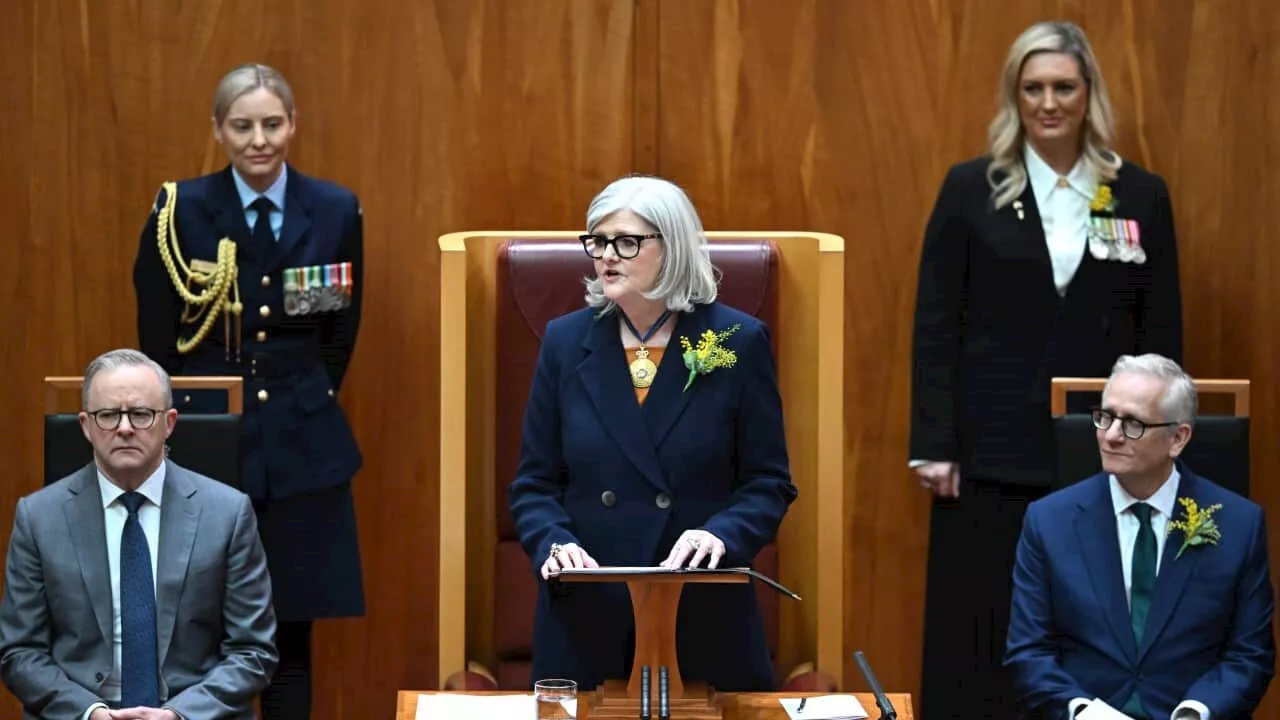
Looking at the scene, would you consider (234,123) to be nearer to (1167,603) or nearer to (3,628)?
(3,628)

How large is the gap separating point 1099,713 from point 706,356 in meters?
0.97

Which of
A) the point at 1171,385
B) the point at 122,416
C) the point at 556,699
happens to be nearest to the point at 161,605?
the point at 122,416

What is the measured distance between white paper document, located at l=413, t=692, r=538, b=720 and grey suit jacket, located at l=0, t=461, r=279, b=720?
57cm

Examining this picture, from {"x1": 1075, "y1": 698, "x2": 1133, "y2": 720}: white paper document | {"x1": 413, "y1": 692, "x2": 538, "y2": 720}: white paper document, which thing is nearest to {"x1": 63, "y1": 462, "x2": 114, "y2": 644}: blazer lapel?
{"x1": 413, "y1": 692, "x2": 538, "y2": 720}: white paper document

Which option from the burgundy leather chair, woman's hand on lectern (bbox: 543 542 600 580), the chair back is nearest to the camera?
woman's hand on lectern (bbox: 543 542 600 580)

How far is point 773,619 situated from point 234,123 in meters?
1.68

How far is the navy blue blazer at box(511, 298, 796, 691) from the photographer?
3.88 meters

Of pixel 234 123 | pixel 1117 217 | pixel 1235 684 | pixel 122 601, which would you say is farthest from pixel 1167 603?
pixel 234 123

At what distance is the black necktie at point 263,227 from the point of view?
484cm

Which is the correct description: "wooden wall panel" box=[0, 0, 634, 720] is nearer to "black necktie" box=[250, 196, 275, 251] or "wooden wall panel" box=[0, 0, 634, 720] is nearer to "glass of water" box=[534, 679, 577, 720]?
"black necktie" box=[250, 196, 275, 251]

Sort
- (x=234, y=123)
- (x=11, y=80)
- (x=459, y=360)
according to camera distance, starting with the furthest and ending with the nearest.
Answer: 1. (x=11, y=80)
2. (x=234, y=123)
3. (x=459, y=360)

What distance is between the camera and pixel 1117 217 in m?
4.87

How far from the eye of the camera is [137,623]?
384 centimetres

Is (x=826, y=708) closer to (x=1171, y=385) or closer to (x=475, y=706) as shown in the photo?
(x=475, y=706)
